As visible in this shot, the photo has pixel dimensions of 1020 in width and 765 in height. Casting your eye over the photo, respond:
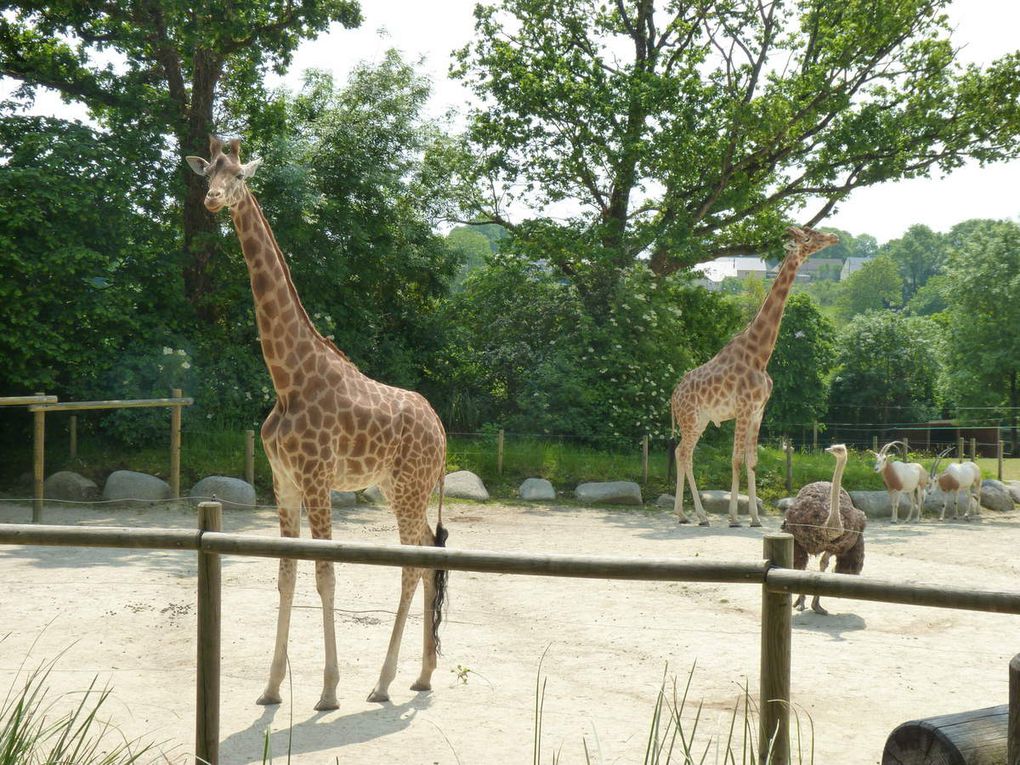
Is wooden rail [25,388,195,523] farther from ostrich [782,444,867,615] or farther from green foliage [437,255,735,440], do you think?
ostrich [782,444,867,615]

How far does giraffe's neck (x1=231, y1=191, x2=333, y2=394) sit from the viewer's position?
602 centimetres

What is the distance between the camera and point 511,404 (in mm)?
19156

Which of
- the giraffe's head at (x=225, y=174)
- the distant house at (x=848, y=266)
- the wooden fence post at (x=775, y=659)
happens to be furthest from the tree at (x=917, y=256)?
the wooden fence post at (x=775, y=659)

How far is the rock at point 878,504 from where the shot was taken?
15.7m

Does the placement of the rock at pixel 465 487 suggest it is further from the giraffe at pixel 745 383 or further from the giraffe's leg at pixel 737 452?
the giraffe's leg at pixel 737 452

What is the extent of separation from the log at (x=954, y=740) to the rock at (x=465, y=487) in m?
11.8

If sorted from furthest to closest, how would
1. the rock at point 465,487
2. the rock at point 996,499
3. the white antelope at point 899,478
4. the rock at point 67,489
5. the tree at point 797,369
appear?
the tree at point 797,369 → the rock at point 996,499 → the rock at point 465,487 → the white antelope at point 899,478 → the rock at point 67,489

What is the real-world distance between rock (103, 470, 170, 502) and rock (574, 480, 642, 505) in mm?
6223

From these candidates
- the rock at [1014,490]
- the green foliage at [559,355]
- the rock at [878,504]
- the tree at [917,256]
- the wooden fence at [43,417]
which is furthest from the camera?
the tree at [917,256]

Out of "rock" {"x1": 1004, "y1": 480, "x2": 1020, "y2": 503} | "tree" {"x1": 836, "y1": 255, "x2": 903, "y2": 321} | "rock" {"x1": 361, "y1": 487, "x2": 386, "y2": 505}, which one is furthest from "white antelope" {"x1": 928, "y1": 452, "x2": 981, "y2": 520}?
"tree" {"x1": 836, "y1": 255, "x2": 903, "y2": 321}

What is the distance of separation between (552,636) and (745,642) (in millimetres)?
1368

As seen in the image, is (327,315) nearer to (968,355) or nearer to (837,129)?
(837,129)

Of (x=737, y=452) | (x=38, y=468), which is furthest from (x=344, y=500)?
(x=737, y=452)

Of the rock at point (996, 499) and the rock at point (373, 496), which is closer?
the rock at point (373, 496)
